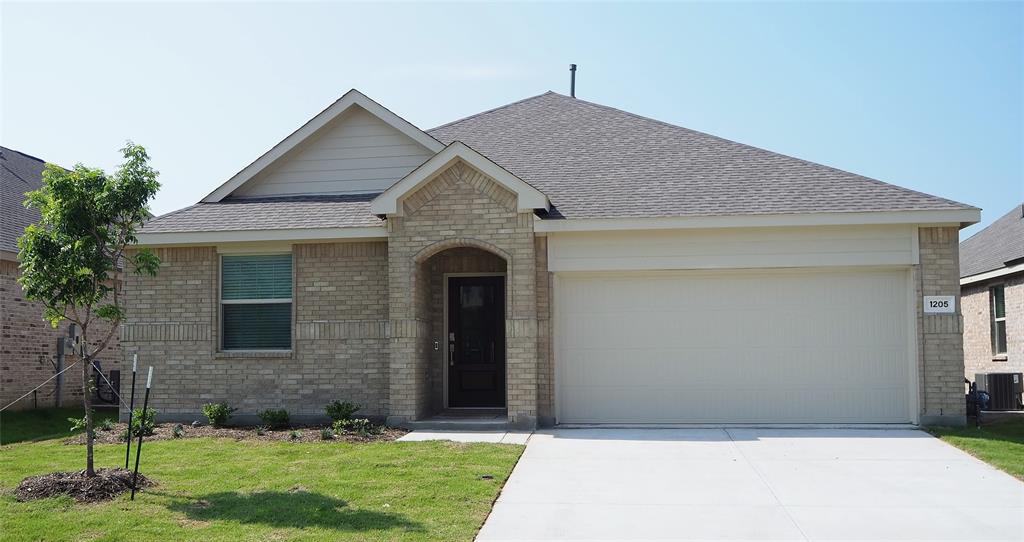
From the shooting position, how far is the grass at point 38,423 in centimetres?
1340

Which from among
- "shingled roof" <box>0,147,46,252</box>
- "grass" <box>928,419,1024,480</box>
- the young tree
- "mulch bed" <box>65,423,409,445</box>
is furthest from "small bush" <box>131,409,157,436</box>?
"grass" <box>928,419,1024,480</box>

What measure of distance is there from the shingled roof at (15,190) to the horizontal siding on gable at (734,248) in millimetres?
10083

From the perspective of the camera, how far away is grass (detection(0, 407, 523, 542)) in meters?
7.02

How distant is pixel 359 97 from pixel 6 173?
381 inches

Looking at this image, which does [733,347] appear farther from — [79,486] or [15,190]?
[15,190]

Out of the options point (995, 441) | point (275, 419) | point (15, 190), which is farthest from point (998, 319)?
point (15, 190)

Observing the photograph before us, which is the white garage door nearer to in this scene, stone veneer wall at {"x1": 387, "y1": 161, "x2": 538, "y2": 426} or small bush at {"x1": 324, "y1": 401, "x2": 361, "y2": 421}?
stone veneer wall at {"x1": 387, "y1": 161, "x2": 538, "y2": 426}

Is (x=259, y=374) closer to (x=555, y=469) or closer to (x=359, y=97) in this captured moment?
(x=359, y=97)

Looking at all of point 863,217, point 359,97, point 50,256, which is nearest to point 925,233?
point 863,217

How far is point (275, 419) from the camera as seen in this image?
12.8 m

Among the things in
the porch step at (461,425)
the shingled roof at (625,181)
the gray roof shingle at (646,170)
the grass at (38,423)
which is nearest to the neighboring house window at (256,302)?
the shingled roof at (625,181)

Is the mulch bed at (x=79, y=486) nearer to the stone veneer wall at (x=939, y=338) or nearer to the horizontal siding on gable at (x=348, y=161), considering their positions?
the horizontal siding on gable at (x=348, y=161)

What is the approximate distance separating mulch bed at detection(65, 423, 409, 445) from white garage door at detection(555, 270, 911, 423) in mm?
2961

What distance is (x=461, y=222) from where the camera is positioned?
12.7m
